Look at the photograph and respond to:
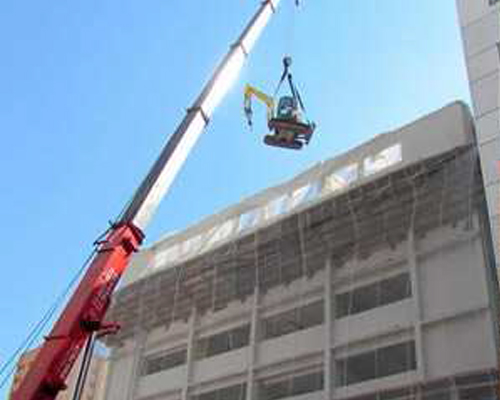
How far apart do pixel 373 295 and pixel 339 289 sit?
1307 mm

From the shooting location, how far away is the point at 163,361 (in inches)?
1378

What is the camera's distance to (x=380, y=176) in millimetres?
26938

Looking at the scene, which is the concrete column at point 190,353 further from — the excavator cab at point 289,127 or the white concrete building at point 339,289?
the excavator cab at point 289,127

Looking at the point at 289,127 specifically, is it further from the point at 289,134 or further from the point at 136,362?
the point at 136,362

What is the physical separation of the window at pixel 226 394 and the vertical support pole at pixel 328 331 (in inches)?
172

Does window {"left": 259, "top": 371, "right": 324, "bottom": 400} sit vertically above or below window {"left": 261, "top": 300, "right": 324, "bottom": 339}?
below

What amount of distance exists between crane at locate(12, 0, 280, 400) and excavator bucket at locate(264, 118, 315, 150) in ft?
9.88

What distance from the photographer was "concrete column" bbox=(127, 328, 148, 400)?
3472cm

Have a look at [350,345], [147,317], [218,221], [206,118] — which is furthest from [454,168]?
[147,317]

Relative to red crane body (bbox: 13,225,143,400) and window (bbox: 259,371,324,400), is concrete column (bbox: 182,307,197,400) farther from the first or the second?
red crane body (bbox: 13,225,143,400)

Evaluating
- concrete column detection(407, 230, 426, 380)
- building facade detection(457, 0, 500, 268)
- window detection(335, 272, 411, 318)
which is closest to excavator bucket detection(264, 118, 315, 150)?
concrete column detection(407, 230, 426, 380)

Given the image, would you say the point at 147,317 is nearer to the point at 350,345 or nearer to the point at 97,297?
the point at 350,345

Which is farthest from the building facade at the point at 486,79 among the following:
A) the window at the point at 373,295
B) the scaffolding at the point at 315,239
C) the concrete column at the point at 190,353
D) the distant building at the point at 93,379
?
the distant building at the point at 93,379

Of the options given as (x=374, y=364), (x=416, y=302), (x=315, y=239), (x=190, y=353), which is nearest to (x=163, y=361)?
(x=190, y=353)
